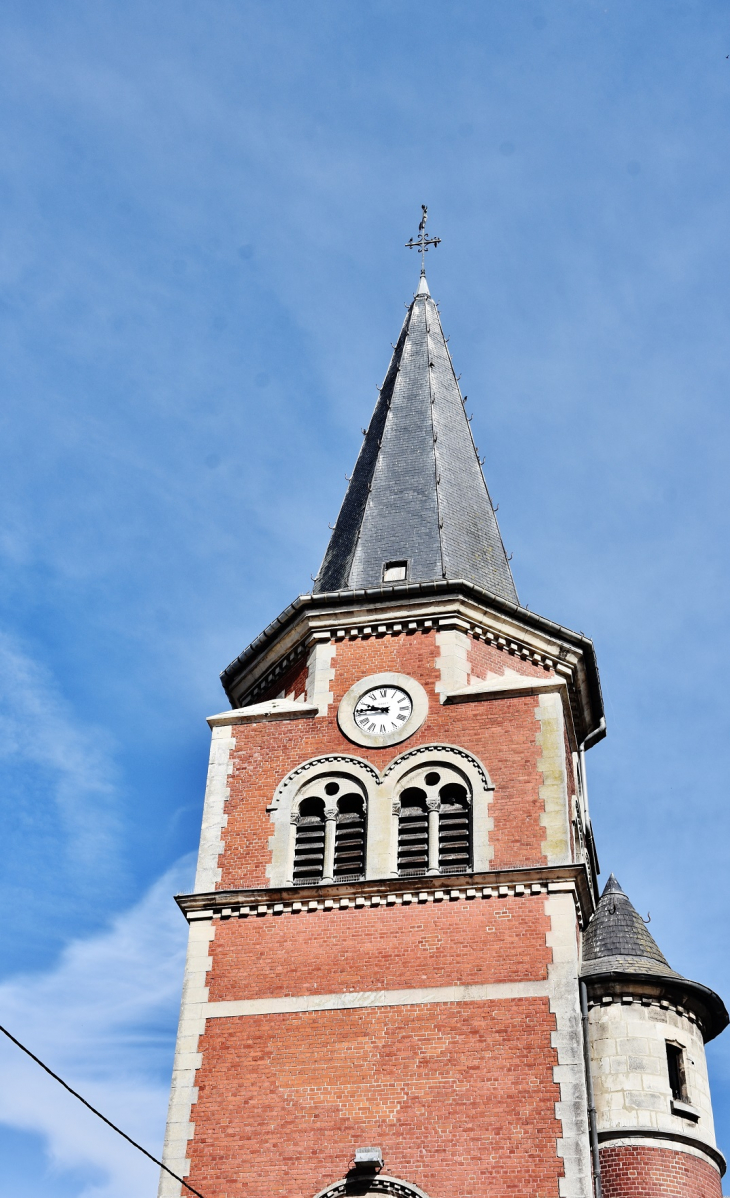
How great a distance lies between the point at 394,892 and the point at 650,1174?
17.4 feet

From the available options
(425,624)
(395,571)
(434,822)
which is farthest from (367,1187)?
(395,571)

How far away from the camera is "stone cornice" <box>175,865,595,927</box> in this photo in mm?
22469

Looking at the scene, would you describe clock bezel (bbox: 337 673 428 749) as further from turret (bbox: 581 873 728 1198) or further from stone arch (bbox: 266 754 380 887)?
turret (bbox: 581 873 728 1198)

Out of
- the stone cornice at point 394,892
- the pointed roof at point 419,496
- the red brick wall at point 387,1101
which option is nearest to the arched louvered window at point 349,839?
the stone cornice at point 394,892

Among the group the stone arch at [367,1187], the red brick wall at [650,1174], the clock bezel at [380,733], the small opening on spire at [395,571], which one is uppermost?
the small opening on spire at [395,571]

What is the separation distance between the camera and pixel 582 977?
71.3 ft

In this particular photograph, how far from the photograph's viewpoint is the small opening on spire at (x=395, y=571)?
2752 centimetres

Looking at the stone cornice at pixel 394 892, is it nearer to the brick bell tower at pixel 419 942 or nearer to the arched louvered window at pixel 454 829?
the brick bell tower at pixel 419 942

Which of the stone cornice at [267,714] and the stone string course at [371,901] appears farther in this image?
the stone cornice at [267,714]

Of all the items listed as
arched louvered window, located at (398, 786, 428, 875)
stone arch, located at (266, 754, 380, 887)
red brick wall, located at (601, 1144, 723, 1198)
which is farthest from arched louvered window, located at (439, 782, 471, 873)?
red brick wall, located at (601, 1144, 723, 1198)

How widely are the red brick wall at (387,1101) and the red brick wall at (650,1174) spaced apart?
117 cm

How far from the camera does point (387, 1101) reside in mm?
20906

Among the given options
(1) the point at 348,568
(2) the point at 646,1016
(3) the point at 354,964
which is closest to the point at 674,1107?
(2) the point at 646,1016

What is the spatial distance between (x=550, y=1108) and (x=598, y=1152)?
948 millimetres
